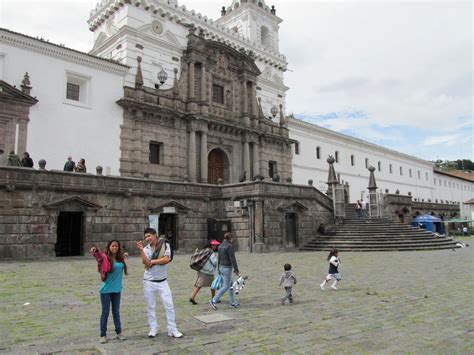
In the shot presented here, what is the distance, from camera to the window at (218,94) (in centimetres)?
2916

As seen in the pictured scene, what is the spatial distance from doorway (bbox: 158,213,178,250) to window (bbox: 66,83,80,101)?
8613 mm

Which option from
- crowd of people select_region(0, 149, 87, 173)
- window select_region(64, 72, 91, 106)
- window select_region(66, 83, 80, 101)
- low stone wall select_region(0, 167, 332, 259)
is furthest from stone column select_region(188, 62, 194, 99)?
crowd of people select_region(0, 149, 87, 173)

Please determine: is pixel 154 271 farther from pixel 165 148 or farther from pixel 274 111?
pixel 274 111

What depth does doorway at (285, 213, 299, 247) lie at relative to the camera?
2269 centimetres

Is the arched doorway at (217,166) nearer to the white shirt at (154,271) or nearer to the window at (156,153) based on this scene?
the window at (156,153)

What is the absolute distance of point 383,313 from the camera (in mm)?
7266

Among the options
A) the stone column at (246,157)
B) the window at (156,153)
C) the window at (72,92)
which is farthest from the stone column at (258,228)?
the window at (72,92)

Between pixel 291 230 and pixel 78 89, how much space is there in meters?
14.7

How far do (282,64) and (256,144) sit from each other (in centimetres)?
940

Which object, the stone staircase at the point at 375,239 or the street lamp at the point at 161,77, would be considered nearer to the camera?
the stone staircase at the point at 375,239

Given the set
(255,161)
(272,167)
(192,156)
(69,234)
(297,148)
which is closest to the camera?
(69,234)

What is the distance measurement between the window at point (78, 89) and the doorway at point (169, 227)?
26.3 feet

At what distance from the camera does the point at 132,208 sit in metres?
19.2

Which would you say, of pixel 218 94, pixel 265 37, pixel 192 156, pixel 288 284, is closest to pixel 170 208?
pixel 192 156
